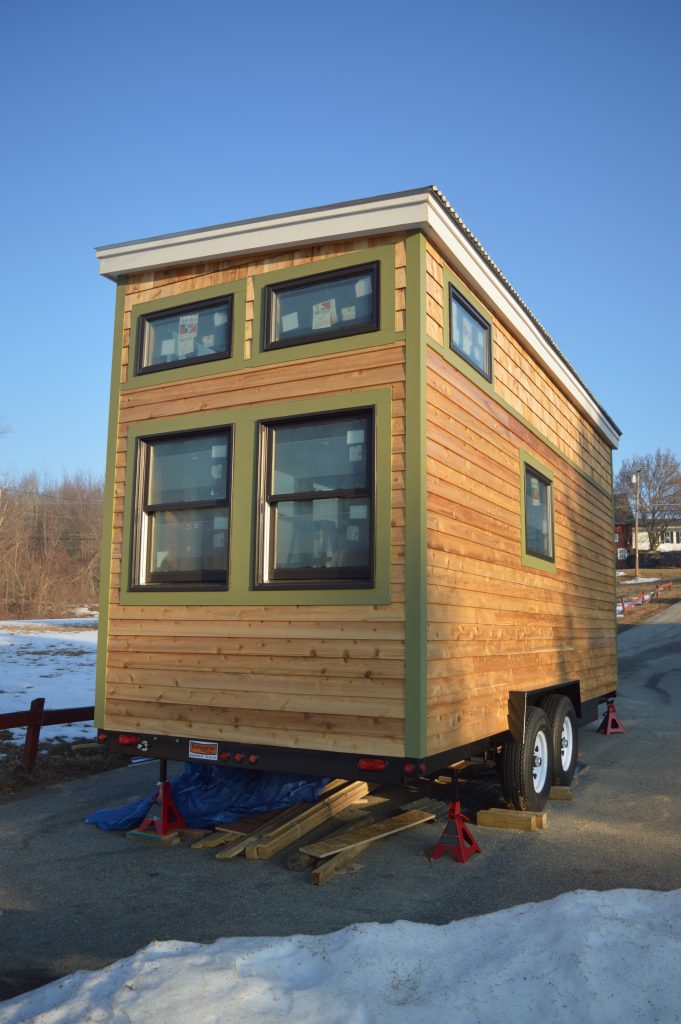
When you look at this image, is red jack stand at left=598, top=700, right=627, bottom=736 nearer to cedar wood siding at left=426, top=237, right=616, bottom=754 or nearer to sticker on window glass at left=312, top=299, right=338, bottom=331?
cedar wood siding at left=426, top=237, right=616, bottom=754

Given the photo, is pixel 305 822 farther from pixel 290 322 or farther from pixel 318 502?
pixel 290 322

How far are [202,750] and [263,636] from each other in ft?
3.00

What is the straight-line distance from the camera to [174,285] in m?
6.31

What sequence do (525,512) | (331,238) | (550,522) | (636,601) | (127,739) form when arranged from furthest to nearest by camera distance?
1. (636,601)
2. (550,522)
3. (525,512)
4. (127,739)
5. (331,238)

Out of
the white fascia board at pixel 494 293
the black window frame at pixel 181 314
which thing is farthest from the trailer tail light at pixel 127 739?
the white fascia board at pixel 494 293

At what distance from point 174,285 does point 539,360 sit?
381cm

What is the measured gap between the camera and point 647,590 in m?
42.0

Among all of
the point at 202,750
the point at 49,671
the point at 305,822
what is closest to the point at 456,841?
the point at 305,822

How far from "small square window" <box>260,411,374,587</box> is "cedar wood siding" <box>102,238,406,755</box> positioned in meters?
0.20

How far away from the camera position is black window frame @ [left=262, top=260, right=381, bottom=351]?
17.6ft

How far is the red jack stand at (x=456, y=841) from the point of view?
5258 mm

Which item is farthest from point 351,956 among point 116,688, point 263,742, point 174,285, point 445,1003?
point 174,285

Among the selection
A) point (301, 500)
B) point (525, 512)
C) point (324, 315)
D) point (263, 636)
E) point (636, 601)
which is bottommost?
point (263, 636)

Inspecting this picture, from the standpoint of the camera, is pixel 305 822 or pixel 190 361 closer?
pixel 305 822
